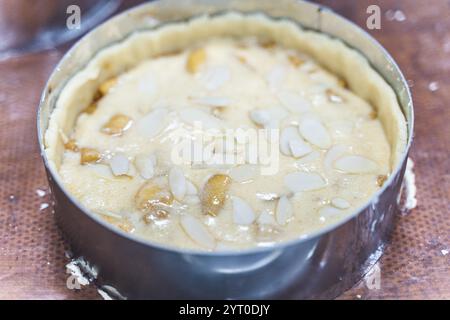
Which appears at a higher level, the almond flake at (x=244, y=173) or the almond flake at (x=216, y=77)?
the almond flake at (x=216, y=77)

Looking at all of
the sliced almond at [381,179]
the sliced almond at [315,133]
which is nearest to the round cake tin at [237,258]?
the sliced almond at [381,179]

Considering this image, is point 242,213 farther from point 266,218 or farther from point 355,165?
point 355,165

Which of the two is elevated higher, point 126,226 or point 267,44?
point 267,44

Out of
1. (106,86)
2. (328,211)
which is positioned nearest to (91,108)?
→ (106,86)

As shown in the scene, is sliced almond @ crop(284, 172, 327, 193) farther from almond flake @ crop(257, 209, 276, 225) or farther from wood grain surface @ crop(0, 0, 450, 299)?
wood grain surface @ crop(0, 0, 450, 299)

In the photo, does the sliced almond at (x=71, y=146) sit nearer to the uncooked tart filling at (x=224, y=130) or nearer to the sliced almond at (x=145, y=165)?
the uncooked tart filling at (x=224, y=130)

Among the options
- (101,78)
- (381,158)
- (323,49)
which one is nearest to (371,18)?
(323,49)

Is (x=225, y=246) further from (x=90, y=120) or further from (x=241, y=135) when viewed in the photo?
(x=90, y=120)
